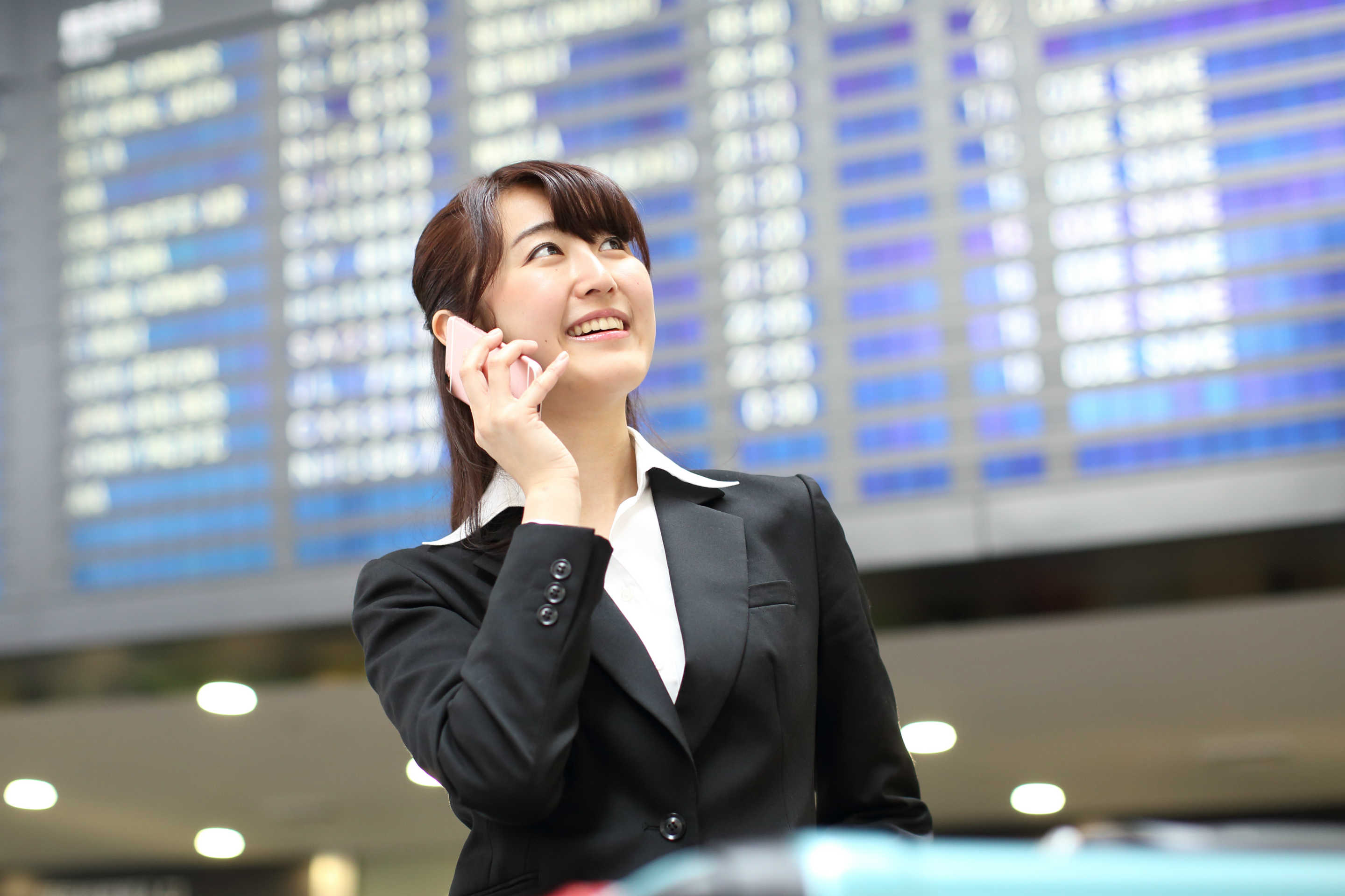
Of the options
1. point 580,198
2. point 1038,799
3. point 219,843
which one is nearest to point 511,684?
point 580,198

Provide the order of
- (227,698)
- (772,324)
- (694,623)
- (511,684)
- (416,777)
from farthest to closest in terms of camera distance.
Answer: (416,777), (227,698), (772,324), (694,623), (511,684)

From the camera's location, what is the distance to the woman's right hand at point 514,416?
0.93 meters

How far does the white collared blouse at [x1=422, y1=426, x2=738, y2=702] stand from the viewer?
0.94 meters

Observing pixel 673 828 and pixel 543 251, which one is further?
pixel 543 251

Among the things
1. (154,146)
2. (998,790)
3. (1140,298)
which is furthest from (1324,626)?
(154,146)

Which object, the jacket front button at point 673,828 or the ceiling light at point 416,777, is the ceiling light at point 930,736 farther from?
the jacket front button at point 673,828

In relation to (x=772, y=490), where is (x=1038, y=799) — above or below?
below

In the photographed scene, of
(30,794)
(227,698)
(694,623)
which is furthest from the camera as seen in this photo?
(30,794)

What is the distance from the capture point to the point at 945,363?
349cm

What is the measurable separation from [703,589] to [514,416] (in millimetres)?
178

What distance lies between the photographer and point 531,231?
106 cm

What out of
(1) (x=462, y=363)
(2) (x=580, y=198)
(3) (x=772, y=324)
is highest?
(3) (x=772, y=324)

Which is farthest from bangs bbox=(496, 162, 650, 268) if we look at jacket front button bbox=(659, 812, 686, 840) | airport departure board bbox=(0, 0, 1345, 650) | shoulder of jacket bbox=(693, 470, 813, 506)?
airport departure board bbox=(0, 0, 1345, 650)

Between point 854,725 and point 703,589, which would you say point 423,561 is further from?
point 854,725
